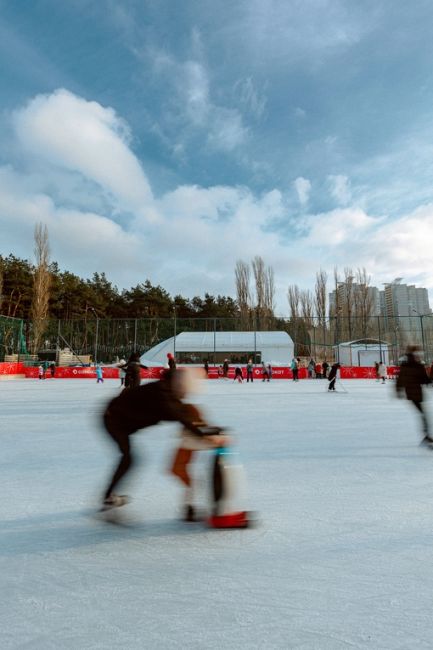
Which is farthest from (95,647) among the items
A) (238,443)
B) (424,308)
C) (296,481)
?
(424,308)

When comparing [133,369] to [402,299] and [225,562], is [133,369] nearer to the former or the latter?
[225,562]

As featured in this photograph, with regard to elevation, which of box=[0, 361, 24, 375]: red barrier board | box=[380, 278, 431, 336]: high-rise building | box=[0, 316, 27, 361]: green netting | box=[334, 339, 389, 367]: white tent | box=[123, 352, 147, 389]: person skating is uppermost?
box=[380, 278, 431, 336]: high-rise building

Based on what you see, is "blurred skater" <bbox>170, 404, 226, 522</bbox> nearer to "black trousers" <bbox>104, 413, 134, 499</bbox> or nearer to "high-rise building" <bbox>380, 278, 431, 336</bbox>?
"black trousers" <bbox>104, 413, 134, 499</bbox>

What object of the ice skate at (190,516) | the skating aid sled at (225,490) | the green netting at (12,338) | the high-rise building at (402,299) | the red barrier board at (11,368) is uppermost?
the high-rise building at (402,299)

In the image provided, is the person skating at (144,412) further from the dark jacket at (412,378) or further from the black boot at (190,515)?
the dark jacket at (412,378)

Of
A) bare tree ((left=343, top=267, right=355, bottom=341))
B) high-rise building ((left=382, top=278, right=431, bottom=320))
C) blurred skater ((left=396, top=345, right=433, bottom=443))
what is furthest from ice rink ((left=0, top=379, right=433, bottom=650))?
high-rise building ((left=382, top=278, right=431, bottom=320))

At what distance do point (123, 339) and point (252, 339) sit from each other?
9.53 meters

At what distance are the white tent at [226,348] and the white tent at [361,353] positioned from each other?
344 centimetres

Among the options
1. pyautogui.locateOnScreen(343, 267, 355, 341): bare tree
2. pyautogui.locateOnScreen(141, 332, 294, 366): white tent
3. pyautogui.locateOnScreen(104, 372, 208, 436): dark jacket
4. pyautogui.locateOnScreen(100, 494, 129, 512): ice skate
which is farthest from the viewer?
pyautogui.locateOnScreen(343, 267, 355, 341): bare tree

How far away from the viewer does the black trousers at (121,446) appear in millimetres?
2463

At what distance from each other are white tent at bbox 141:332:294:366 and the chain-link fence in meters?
0.82

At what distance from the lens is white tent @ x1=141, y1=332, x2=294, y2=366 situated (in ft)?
94.4

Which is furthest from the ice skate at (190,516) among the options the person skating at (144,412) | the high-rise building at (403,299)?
the high-rise building at (403,299)

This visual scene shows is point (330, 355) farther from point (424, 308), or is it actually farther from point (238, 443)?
point (424, 308)
